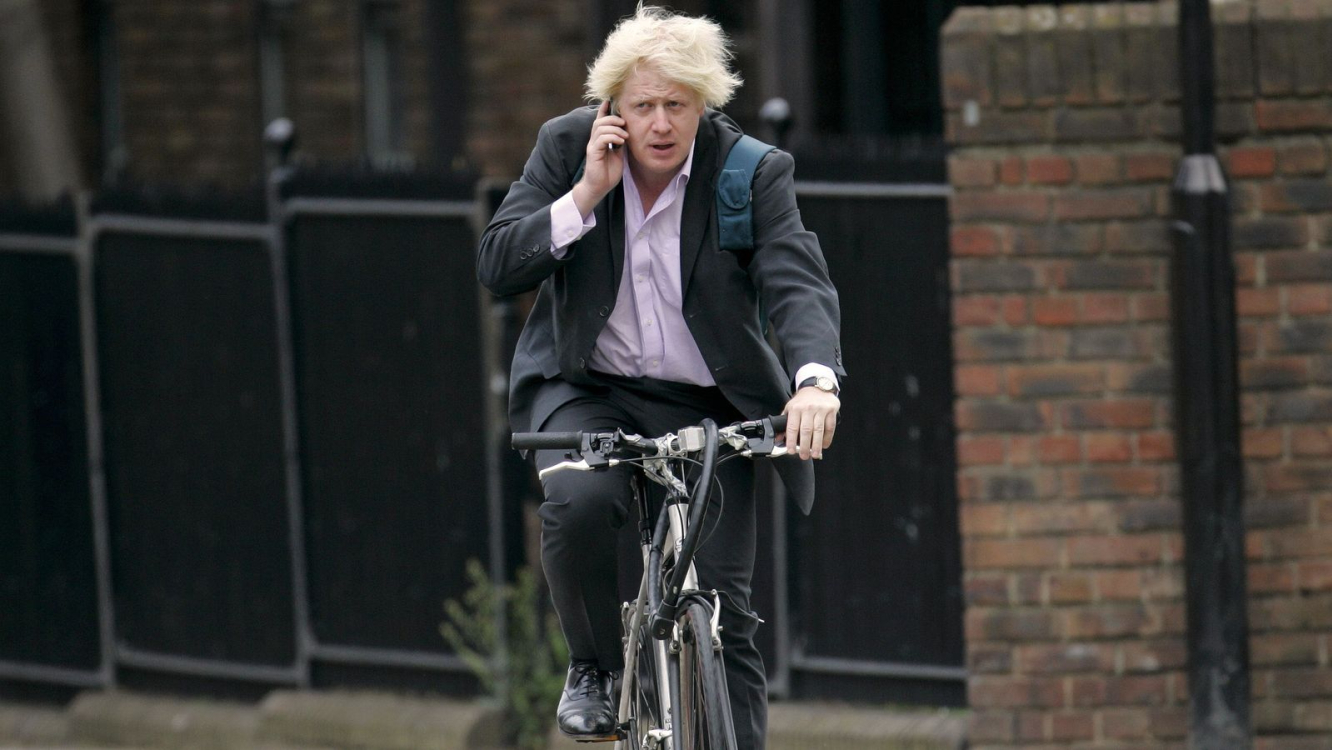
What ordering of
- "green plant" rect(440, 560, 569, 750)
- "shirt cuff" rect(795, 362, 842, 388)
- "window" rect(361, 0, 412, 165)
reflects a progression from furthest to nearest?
"window" rect(361, 0, 412, 165) → "green plant" rect(440, 560, 569, 750) → "shirt cuff" rect(795, 362, 842, 388)

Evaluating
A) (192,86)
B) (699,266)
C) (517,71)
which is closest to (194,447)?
(517,71)

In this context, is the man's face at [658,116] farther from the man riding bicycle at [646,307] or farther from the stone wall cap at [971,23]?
the stone wall cap at [971,23]

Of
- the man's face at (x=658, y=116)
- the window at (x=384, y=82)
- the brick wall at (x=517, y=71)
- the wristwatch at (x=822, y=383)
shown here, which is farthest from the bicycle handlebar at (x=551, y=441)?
the window at (x=384, y=82)

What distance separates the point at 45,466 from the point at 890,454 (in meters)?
3.40

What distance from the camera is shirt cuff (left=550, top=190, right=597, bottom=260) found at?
404 centimetres

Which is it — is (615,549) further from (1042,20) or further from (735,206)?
(1042,20)

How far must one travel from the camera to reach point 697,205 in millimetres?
4223

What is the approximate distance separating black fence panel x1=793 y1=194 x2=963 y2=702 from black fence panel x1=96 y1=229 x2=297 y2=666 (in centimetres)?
203

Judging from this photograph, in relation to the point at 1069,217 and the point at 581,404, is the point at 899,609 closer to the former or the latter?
the point at 1069,217

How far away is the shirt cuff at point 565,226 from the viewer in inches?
159

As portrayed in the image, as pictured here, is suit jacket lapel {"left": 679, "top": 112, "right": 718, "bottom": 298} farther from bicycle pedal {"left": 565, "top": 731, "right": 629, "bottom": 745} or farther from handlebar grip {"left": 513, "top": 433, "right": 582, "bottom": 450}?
bicycle pedal {"left": 565, "top": 731, "right": 629, "bottom": 745}

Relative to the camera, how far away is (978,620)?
5.80 metres

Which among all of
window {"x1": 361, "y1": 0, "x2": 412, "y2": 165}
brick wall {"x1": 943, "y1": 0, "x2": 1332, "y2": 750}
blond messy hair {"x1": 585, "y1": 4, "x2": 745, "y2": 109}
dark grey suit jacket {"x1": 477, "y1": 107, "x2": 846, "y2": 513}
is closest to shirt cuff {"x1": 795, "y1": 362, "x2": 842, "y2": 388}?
dark grey suit jacket {"x1": 477, "y1": 107, "x2": 846, "y2": 513}

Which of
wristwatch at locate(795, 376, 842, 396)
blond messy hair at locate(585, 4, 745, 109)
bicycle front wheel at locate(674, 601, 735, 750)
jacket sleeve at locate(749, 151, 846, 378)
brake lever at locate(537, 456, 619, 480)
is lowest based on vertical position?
bicycle front wheel at locate(674, 601, 735, 750)
